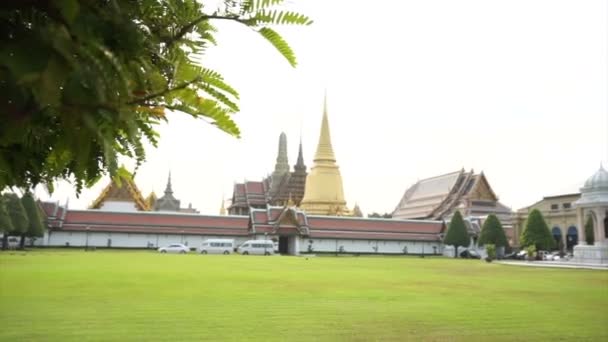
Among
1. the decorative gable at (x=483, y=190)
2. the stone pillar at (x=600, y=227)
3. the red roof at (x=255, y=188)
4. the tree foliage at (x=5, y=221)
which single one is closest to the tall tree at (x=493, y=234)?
the stone pillar at (x=600, y=227)

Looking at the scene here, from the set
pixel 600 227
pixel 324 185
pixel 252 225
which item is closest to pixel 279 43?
pixel 600 227

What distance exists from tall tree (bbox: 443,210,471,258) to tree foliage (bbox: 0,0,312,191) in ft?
165

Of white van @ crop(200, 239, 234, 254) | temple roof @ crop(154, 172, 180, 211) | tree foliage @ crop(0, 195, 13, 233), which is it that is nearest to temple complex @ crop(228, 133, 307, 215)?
temple roof @ crop(154, 172, 180, 211)

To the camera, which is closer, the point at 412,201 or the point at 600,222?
the point at 600,222

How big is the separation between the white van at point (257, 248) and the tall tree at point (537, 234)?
67.4 feet

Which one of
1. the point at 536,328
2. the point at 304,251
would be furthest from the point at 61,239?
the point at 536,328

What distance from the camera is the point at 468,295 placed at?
41.6 feet

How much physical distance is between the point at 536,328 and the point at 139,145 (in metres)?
7.81

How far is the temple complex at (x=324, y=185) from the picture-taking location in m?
60.2

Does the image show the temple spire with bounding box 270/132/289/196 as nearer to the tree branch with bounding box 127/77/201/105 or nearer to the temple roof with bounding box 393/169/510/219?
the temple roof with bounding box 393/169/510/219

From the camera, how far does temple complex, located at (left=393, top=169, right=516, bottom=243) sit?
61.1 meters

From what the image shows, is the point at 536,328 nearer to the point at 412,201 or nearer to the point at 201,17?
the point at 201,17

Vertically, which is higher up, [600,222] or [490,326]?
[600,222]

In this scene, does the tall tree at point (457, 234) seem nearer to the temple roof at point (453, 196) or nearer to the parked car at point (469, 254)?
the parked car at point (469, 254)
